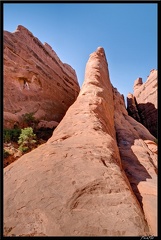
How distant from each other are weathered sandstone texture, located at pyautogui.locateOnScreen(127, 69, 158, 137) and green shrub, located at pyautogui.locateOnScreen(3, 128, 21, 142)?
65.5 feet

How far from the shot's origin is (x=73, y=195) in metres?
3.93

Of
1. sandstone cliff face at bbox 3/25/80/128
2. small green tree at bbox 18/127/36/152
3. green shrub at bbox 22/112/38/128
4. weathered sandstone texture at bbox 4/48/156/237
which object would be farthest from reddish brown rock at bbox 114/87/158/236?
sandstone cliff face at bbox 3/25/80/128

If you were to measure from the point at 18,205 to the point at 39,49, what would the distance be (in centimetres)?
1859

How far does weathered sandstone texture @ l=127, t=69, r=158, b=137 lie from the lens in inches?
1072

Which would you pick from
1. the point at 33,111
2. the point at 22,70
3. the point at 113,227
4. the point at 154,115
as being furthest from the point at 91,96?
the point at 154,115

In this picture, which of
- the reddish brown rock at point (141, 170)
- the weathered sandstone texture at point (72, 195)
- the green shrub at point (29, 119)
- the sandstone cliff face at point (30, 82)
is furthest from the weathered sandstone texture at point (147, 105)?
the weathered sandstone texture at point (72, 195)

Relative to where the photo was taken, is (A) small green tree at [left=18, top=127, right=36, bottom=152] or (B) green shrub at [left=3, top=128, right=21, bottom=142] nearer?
(A) small green tree at [left=18, top=127, right=36, bottom=152]

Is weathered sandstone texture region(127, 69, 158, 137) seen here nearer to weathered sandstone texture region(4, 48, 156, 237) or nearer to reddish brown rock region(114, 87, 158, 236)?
reddish brown rock region(114, 87, 158, 236)

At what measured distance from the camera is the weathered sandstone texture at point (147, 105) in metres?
27.2

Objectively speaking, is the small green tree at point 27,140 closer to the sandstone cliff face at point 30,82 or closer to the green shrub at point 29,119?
the sandstone cliff face at point 30,82

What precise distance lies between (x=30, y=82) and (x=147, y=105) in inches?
760

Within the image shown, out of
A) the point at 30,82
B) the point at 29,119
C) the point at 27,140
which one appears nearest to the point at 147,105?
the point at 30,82

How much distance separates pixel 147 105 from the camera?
29.2 meters

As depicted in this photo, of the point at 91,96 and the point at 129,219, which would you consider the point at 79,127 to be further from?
the point at 129,219
